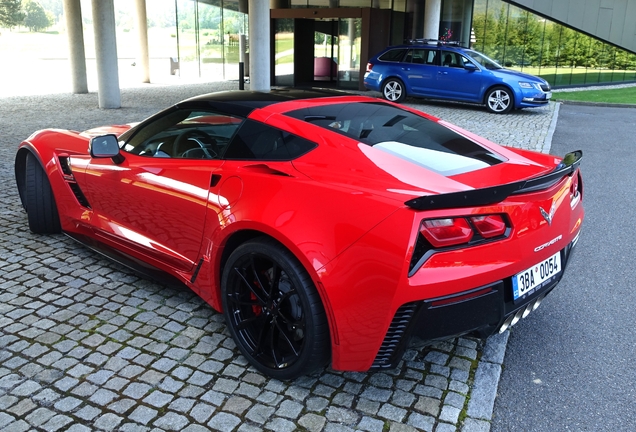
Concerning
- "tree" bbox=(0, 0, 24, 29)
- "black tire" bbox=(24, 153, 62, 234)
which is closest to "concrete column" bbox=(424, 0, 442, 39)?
"black tire" bbox=(24, 153, 62, 234)

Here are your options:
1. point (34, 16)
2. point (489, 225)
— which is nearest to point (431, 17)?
point (489, 225)

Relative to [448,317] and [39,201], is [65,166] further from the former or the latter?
[448,317]

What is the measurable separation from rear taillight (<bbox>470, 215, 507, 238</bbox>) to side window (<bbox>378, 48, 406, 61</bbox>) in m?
15.3

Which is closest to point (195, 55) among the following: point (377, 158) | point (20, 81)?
point (20, 81)

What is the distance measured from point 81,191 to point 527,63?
2298 cm

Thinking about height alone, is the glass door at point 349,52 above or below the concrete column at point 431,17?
below

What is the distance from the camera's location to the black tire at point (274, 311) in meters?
2.80

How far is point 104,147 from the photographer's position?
13.0 feet

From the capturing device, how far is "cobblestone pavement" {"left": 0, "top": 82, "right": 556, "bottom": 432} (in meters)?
2.78

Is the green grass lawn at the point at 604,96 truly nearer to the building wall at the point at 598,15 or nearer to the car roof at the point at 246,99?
the building wall at the point at 598,15

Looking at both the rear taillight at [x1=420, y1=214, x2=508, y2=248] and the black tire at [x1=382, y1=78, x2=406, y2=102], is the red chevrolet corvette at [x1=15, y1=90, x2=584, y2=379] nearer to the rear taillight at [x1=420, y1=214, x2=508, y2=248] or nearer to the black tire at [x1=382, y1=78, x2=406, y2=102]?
the rear taillight at [x1=420, y1=214, x2=508, y2=248]

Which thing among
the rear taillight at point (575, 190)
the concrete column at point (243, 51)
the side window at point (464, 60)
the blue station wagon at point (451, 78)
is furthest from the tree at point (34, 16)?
the rear taillight at point (575, 190)

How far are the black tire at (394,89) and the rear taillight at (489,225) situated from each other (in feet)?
49.4

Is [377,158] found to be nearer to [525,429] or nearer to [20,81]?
[525,429]
